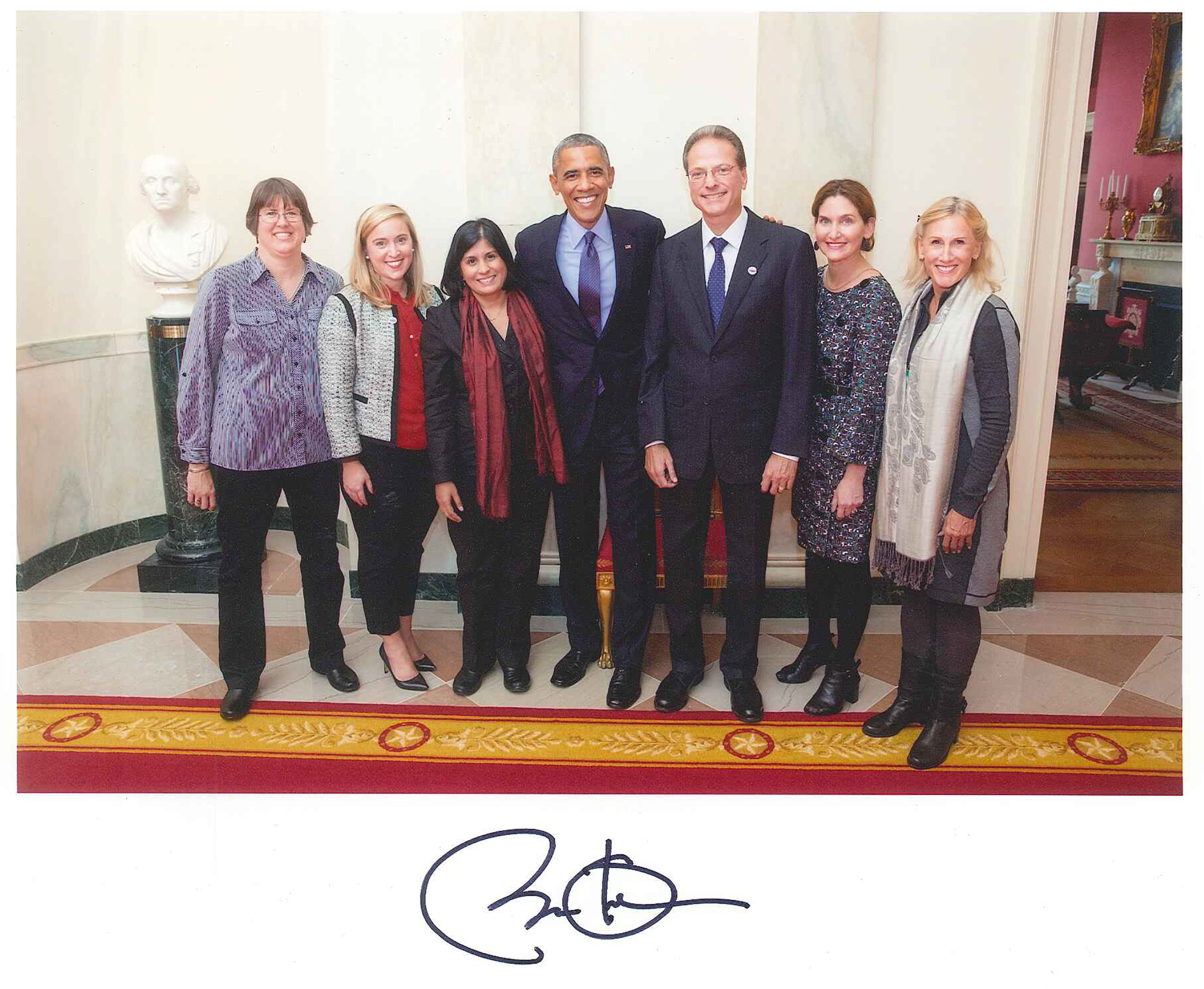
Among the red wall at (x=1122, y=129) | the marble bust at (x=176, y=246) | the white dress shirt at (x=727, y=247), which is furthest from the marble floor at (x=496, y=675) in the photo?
the red wall at (x=1122, y=129)

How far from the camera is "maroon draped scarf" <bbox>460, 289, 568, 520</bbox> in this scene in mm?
2666

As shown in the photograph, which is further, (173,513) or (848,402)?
(173,513)

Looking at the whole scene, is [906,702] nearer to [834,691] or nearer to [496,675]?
[834,691]

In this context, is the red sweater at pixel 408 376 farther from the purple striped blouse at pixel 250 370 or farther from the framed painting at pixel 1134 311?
the framed painting at pixel 1134 311

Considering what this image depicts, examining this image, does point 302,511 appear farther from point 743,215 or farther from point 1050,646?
point 1050,646

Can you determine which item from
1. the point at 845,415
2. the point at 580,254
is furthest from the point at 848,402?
the point at 580,254

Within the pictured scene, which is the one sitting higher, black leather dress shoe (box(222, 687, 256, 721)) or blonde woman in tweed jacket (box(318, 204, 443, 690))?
blonde woman in tweed jacket (box(318, 204, 443, 690))

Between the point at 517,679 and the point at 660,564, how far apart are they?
654 mm

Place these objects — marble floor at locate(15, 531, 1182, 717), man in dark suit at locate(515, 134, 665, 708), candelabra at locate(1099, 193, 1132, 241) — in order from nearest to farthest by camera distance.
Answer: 1. man in dark suit at locate(515, 134, 665, 708)
2. marble floor at locate(15, 531, 1182, 717)
3. candelabra at locate(1099, 193, 1132, 241)

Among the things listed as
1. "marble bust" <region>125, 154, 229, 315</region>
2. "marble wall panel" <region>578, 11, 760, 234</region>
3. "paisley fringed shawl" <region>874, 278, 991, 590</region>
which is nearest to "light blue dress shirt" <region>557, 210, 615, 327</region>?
"marble wall panel" <region>578, 11, 760, 234</region>

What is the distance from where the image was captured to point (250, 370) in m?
2.63

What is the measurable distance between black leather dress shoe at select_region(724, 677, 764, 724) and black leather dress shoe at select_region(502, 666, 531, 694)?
66cm
